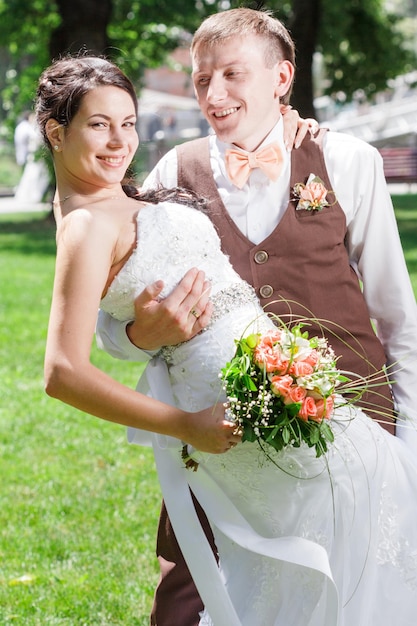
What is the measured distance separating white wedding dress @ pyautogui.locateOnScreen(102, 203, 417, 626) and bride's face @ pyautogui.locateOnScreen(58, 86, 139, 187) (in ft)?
0.54

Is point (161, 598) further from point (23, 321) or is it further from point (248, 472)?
point (23, 321)

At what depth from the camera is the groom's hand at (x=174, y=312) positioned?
9.96ft

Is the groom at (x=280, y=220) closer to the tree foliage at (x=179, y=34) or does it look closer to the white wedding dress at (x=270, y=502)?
the white wedding dress at (x=270, y=502)

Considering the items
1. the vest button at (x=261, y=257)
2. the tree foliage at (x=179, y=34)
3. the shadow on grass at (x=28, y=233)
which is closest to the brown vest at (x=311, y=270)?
the vest button at (x=261, y=257)

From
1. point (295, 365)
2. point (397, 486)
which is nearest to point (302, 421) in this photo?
point (295, 365)

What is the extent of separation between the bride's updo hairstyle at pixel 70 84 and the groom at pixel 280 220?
1.10ft

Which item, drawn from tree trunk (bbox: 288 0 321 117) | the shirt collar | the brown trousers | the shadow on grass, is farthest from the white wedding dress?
tree trunk (bbox: 288 0 321 117)

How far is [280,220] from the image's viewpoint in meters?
3.39

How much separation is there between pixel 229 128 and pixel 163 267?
56 centimetres

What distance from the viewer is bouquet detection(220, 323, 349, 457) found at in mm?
2797

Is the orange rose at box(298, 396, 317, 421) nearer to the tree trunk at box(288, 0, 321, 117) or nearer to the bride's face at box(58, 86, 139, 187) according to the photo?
the bride's face at box(58, 86, 139, 187)

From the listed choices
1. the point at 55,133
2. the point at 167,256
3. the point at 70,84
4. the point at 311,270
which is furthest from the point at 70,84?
the point at 311,270

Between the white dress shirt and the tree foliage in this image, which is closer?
the white dress shirt

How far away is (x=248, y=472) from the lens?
10.2ft
